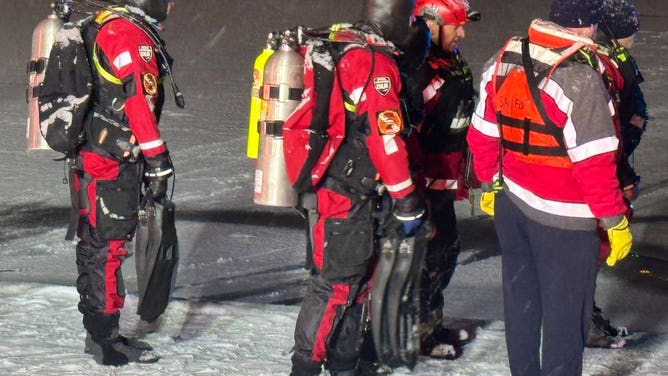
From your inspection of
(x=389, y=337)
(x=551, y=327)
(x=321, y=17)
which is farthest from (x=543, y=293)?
(x=321, y=17)

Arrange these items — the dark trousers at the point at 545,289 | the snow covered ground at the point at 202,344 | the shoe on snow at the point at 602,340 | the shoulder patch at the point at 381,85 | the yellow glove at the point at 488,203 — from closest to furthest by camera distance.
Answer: the dark trousers at the point at 545,289
the shoulder patch at the point at 381,85
the yellow glove at the point at 488,203
the snow covered ground at the point at 202,344
the shoe on snow at the point at 602,340

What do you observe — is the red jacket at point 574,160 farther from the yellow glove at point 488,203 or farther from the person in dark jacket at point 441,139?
the person in dark jacket at point 441,139

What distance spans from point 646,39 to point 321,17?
4.37 metres

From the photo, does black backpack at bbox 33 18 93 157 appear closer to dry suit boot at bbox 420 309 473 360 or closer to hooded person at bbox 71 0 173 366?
hooded person at bbox 71 0 173 366

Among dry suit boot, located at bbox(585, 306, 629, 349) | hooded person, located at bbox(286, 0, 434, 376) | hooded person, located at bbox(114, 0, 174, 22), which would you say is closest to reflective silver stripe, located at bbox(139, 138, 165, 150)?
hooded person, located at bbox(114, 0, 174, 22)

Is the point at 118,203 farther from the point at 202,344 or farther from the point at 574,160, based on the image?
the point at 574,160

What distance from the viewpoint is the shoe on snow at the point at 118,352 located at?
5254 millimetres

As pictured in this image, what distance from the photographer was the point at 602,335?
18.2 ft

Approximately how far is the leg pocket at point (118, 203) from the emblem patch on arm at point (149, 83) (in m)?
0.43

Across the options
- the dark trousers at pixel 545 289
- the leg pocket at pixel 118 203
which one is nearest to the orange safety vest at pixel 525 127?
the dark trousers at pixel 545 289

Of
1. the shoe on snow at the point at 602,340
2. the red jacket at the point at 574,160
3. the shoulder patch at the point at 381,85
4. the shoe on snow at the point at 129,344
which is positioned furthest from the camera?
the shoe on snow at the point at 602,340

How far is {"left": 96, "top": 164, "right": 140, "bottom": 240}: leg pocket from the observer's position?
512 centimetres

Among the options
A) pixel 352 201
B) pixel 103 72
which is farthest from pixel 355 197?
pixel 103 72

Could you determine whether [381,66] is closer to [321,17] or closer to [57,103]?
[57,103]
